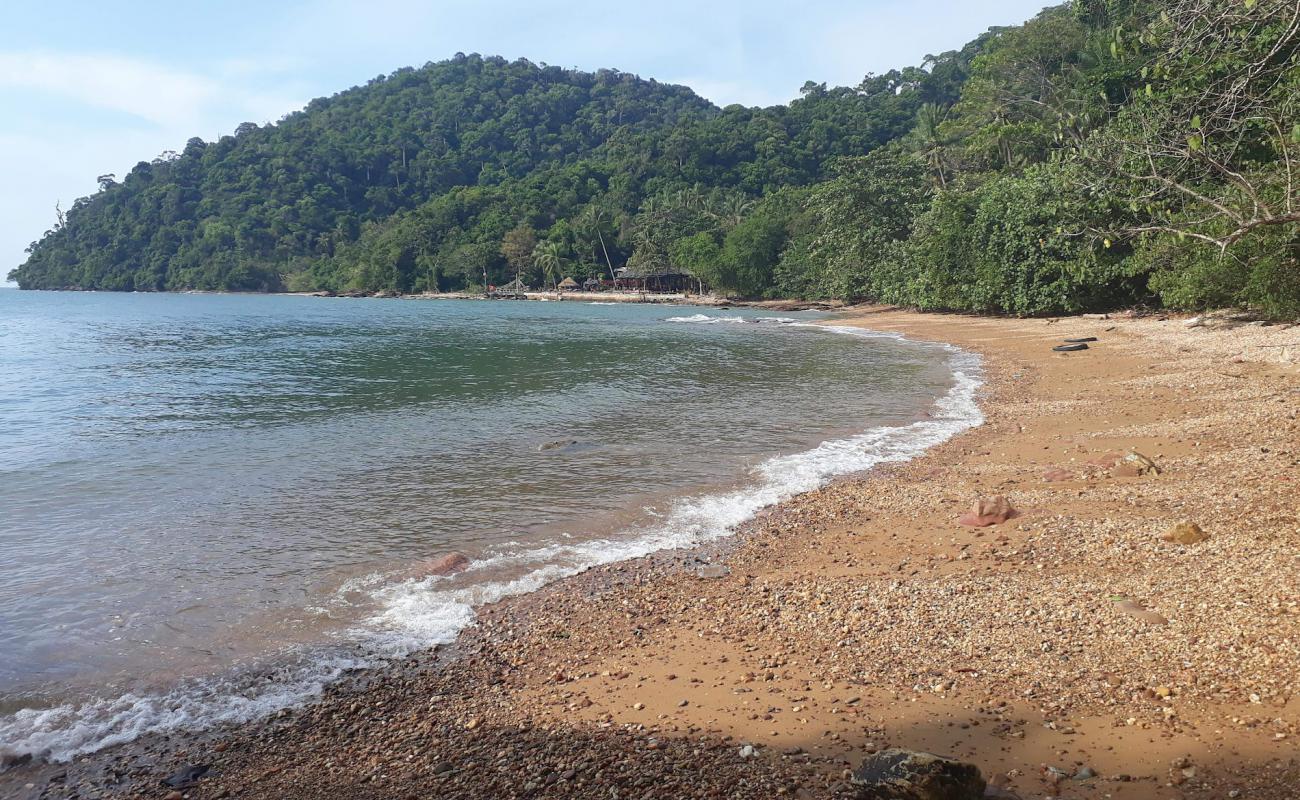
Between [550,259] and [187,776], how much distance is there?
12364cm

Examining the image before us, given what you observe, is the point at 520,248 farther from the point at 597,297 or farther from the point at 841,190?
the point at 841,190

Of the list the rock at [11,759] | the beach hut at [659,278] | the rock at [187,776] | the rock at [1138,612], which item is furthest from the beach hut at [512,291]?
the rock at [1138,612]

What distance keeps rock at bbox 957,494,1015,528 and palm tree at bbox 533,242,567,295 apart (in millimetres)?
120469

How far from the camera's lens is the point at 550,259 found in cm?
12488

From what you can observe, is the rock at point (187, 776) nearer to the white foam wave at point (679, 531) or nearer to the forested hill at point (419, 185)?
the white foam wave at point (679, 531)

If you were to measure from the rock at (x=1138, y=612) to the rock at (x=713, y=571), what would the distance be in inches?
146

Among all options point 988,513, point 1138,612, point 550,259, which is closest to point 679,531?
point 988,513

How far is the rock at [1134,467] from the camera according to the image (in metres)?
9.91

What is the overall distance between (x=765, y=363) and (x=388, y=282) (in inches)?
5007

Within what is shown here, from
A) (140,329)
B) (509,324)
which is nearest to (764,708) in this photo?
(509,324)

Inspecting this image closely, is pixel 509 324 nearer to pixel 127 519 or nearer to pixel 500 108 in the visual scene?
pixel 127 519

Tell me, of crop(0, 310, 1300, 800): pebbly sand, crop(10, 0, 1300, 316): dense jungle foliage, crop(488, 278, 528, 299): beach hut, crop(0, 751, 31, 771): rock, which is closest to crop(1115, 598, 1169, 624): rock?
crop(0, 310, 1300, 800): pebbly sand

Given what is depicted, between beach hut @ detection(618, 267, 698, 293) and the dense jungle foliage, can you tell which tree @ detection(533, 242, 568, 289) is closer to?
the dense jungle foliage

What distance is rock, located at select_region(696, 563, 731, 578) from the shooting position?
809 cm
